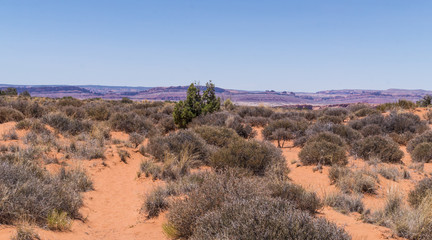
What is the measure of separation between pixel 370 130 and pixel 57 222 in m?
16.4

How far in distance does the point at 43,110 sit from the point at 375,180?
1779cm

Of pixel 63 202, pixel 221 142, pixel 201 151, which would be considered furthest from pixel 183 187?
pixel 221 142

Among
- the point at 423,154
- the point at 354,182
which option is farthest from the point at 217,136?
the point at 423,154

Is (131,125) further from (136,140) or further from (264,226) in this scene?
(264,226)

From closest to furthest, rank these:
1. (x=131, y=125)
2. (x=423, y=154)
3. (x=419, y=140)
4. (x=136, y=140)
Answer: (x=423, y=154), (x=419, y=140), (x=136, y=140), (x=131, y=125)

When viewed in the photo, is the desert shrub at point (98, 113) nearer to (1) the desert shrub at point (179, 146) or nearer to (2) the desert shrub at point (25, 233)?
(1) the desert shrub at point (179, 146)

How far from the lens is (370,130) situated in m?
16.2

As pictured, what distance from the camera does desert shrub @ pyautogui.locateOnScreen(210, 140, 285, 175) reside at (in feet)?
28.9

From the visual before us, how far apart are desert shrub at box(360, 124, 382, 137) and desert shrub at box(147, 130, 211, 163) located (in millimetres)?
10326

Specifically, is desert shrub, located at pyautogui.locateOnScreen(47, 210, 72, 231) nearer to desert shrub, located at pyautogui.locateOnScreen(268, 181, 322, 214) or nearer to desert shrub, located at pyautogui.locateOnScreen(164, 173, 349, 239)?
desert shrub, located at pyautogui.locateOnScreen(164, 173, 349, 239)

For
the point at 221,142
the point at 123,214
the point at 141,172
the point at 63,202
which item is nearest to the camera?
the point at 63,202

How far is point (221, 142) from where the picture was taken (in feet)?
40.7

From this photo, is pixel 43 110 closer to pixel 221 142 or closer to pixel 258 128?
pixel 221 142

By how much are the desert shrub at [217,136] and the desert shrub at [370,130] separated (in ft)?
27.2
